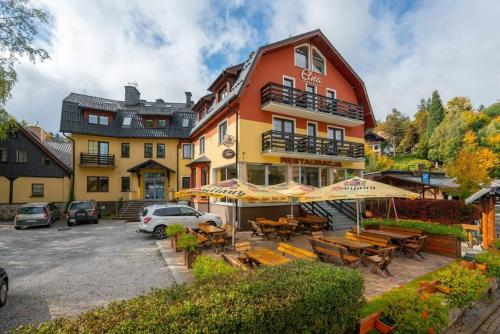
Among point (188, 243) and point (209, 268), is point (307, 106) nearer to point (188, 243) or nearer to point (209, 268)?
point (188, 243)

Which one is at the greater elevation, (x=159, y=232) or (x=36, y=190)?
(x=36, y=190)

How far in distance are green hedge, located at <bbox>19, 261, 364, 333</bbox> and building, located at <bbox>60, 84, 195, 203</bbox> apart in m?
24.5

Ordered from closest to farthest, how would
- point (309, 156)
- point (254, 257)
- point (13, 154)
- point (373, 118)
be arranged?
point (254, 257), point (309, 156), point (373, 118), point (13, 154)

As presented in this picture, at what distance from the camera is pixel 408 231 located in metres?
10.1

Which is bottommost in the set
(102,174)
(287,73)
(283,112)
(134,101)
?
(102,174)

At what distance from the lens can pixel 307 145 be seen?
1739cm

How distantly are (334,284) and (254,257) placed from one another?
11.7ft

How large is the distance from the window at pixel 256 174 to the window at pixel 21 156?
848 inches

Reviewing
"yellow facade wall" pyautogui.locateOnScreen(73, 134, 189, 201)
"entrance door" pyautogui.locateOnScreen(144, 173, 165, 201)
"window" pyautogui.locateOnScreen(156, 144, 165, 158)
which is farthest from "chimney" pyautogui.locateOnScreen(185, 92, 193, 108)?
"entrance door" pyautogui.locateOnScreen(144, 173, 165, 201)

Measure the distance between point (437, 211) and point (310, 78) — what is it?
42.1 feet

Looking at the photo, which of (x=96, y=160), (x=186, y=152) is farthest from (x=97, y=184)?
(x=186, y=152)

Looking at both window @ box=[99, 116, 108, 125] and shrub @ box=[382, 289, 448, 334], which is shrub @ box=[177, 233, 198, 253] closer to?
shrub @ box=[382, 289, 448, 334]

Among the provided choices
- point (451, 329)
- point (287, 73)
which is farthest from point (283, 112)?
point (451, 329)

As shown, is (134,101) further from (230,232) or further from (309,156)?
(230,232)
